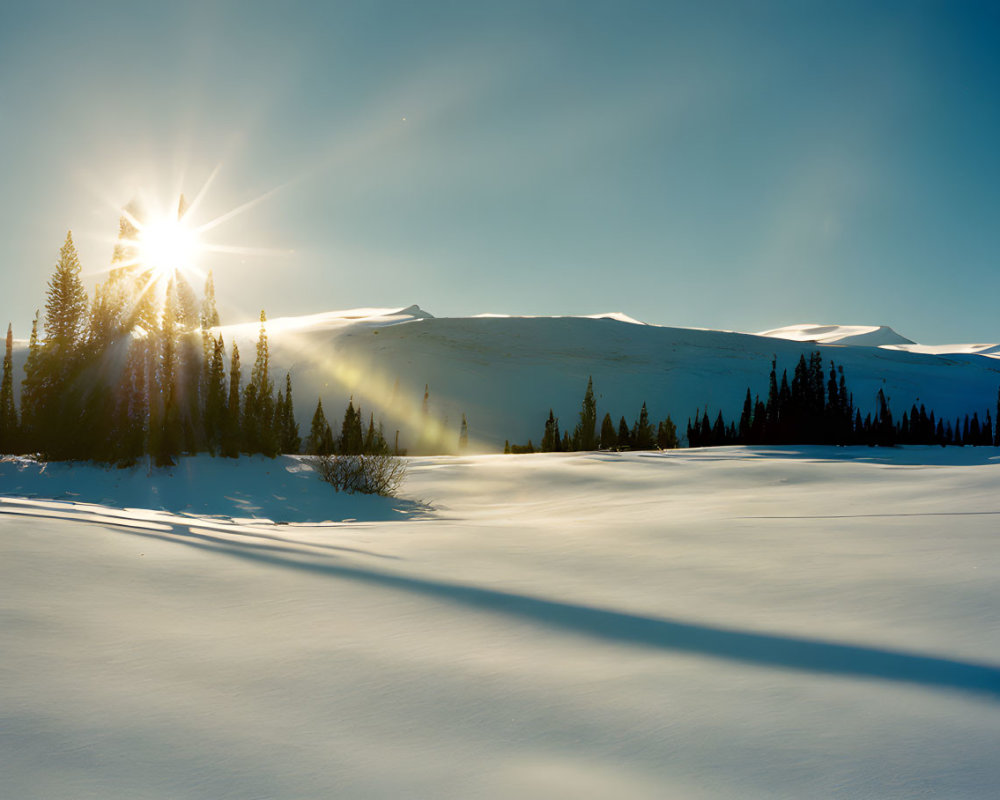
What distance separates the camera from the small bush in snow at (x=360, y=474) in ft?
76.6

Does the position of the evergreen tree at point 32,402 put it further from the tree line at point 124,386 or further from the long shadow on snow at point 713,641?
the long shadow on snow at point 713,641

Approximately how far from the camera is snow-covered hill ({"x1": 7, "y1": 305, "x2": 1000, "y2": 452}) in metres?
126

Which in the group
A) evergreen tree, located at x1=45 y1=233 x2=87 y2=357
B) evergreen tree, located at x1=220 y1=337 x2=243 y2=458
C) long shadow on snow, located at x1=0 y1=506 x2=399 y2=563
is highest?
evergreen tree, located at x1=45 y1=233 x2=87 y2=357

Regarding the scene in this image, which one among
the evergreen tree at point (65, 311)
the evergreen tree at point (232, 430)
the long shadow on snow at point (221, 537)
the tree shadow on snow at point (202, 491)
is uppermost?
the evergreen tree at point (65, 311)

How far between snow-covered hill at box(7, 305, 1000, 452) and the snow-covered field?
10678 cm

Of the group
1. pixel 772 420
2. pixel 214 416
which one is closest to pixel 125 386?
pixel 214 416

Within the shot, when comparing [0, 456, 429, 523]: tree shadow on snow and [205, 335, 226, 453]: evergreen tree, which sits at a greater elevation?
[205, 335, 226, 453]: evergreen tree

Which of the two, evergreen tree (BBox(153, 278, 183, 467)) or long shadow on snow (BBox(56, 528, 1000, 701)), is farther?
evergreen tree (BBox(153, 278, 183, 467))

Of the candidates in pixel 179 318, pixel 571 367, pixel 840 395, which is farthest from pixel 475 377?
pixel 179 318

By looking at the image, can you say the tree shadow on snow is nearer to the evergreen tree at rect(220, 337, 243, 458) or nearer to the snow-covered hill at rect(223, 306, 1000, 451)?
the evergreen tree at rect(220, 337, 243, 458)

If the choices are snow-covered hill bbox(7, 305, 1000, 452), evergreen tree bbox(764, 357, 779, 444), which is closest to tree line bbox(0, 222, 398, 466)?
evergreen tree bbox(764, 357, 779, 444)

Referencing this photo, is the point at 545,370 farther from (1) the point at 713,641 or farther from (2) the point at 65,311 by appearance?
(1) the point at 713,641

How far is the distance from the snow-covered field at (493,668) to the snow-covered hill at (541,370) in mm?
106780

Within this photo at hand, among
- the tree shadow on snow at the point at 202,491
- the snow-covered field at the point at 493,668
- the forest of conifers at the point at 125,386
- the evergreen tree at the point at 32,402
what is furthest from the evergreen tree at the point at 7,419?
the snow-covered field at the point at 493,668
